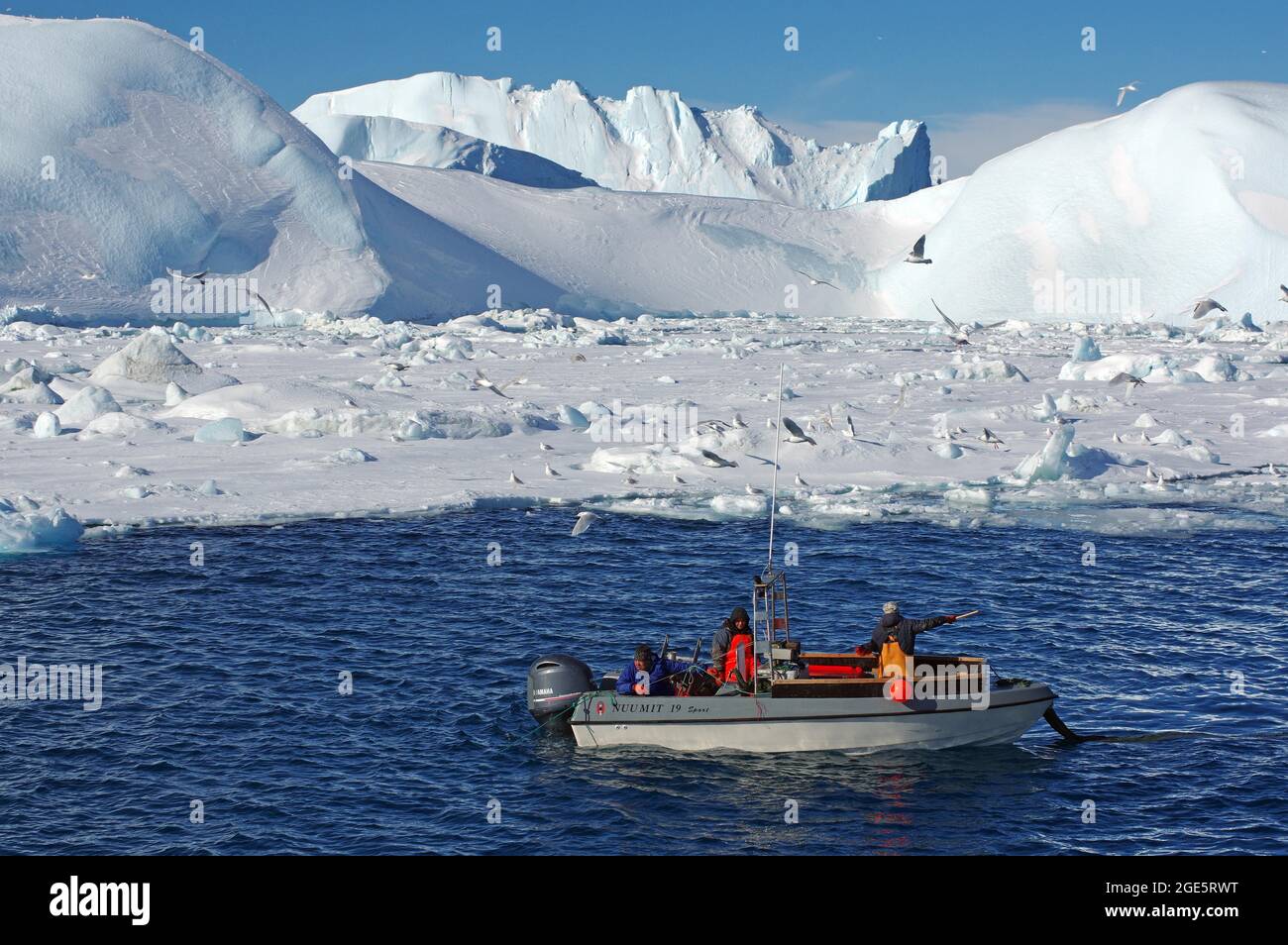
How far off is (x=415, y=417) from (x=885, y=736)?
19.9 metres

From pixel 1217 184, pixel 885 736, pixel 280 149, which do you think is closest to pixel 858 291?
pixel 1217 184

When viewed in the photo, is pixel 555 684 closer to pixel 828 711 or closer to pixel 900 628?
pixel 828 711

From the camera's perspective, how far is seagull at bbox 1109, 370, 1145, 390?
143ft

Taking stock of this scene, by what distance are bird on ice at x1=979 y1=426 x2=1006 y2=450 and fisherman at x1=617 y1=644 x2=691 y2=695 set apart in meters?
18.3

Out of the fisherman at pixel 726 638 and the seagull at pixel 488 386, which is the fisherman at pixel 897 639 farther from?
the seagull at pixel 488 386

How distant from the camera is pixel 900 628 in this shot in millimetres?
16109

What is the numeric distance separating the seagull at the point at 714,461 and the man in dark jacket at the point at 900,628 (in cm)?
1411
